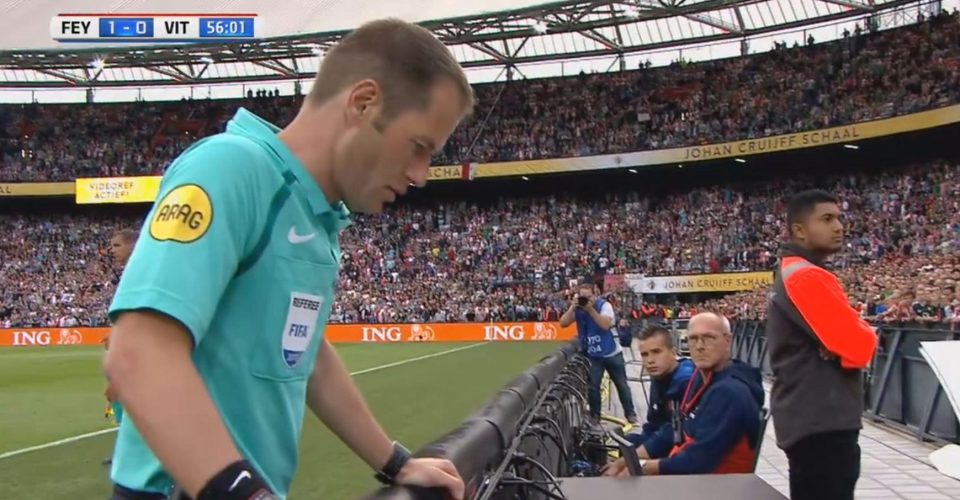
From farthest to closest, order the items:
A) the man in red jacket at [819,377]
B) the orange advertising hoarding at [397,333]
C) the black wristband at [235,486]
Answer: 1. the orange advertising hoarding at [397,333]
2. the man in red jacket at [819,377]
3. the black wristband at [235,486]

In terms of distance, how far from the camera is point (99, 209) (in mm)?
50438

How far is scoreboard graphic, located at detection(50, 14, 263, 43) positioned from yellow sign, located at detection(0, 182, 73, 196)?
9.80 meters

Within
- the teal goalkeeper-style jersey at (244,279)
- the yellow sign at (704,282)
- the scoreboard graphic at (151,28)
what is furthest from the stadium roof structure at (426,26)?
the teal goalkeeper-style jersey at (244,279)

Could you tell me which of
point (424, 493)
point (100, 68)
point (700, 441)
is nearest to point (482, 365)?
point (700, 441)

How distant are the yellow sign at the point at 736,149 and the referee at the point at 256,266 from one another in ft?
107

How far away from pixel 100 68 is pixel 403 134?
52155 mm

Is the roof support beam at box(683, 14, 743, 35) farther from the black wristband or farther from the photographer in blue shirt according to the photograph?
the black wristband

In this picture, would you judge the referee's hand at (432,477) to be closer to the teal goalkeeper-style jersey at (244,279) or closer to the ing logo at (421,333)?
the teal goalkeeper-style jersey at (244,279)

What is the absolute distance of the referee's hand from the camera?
1741 mm

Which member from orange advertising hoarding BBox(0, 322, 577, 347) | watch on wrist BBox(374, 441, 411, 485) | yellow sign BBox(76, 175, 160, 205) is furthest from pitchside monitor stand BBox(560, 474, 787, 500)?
yellow sign BBox(76, 175, 160, 205)

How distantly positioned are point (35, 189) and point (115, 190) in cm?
448

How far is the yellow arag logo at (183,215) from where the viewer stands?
126 centimetres

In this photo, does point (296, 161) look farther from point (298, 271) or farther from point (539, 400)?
Answer: point (539, 400)

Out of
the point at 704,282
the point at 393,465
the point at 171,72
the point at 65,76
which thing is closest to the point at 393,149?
the point at 393,465
